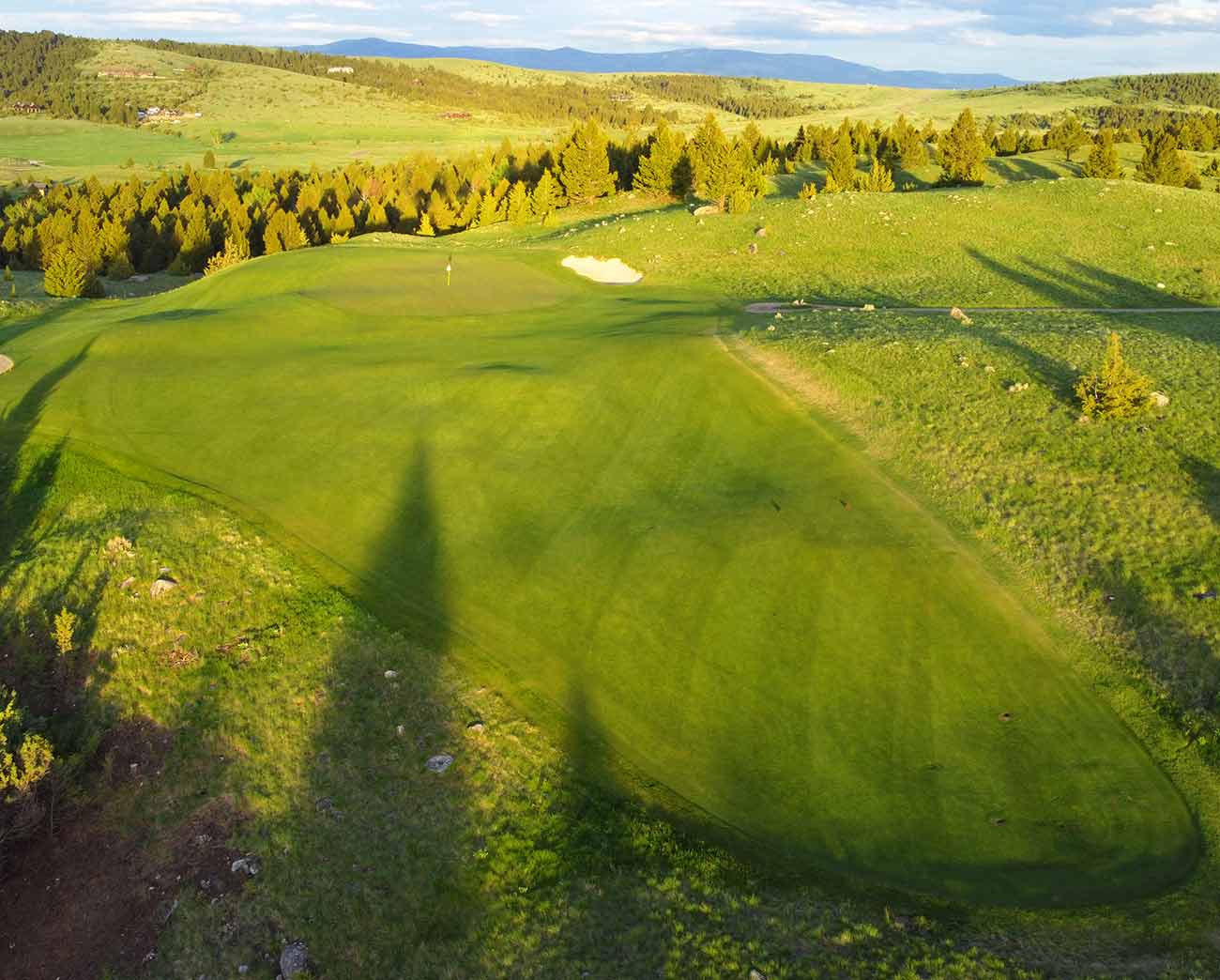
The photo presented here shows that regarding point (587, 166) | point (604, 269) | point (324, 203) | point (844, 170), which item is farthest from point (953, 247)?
point (324, 203)

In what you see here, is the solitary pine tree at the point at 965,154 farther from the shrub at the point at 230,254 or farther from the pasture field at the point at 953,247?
the shrub at the point at 230,254

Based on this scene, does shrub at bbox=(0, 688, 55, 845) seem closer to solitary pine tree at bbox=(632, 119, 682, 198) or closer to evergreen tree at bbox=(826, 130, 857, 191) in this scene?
solitary pine tree at bbox=(632, 119, 682, 198)

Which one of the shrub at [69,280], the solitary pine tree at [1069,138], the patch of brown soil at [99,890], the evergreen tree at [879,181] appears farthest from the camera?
the solitary pine tree at [1069,138]

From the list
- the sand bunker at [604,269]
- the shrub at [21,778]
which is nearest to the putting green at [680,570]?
the shrub at [21,778]

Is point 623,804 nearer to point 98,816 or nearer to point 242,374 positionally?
point 98,816

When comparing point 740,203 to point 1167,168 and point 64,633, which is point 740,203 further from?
point 64,633

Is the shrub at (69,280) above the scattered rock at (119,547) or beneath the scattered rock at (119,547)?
above

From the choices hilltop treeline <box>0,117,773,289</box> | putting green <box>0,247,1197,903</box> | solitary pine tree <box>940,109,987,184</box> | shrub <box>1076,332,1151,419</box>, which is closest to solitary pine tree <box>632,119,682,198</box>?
hilltop treeline <box>0,117,773,289</box>

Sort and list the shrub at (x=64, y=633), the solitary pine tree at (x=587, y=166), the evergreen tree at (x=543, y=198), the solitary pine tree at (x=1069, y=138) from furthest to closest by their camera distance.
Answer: the solitary pine tree at (x=1069, y=138)
the solitary pine tree at (x=587, y=166)
the evergreen tree at (x=543, y=198)
the shrub at (x=64, y=633)
